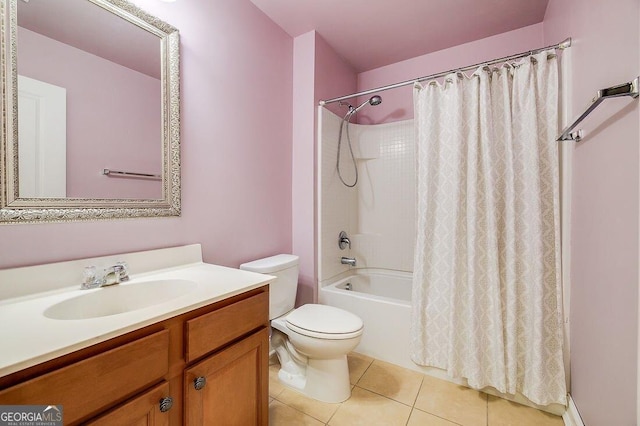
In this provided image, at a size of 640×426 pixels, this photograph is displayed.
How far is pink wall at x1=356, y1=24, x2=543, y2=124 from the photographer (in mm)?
2104

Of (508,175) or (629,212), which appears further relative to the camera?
(508,175)

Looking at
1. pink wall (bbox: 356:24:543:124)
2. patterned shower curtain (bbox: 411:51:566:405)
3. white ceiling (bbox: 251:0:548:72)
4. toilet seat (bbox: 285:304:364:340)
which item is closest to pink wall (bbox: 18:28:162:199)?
toilet seat (bbox: 285:304:364:340)

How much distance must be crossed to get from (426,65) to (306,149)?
140cm

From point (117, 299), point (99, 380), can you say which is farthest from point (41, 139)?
point (99, 380)

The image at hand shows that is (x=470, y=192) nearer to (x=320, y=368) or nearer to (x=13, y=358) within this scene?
(x=320, y=368)

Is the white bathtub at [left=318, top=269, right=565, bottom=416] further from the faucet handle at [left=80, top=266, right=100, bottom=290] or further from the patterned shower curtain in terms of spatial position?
the faucet handle at [left=80, top=266, right=100, bottom=290]

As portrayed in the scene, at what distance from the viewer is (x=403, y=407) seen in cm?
147

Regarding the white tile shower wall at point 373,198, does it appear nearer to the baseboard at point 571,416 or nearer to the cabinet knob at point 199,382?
the baseboard at point 571,416

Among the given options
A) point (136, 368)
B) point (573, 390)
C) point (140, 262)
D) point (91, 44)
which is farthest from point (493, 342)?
Result: point (91, 44)

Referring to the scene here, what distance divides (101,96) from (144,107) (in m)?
0.16

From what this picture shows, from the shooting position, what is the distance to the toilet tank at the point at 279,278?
1625mm

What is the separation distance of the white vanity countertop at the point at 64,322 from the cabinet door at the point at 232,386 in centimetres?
21

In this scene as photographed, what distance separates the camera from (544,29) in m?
1.96

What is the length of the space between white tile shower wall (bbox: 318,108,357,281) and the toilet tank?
1.20 ft
